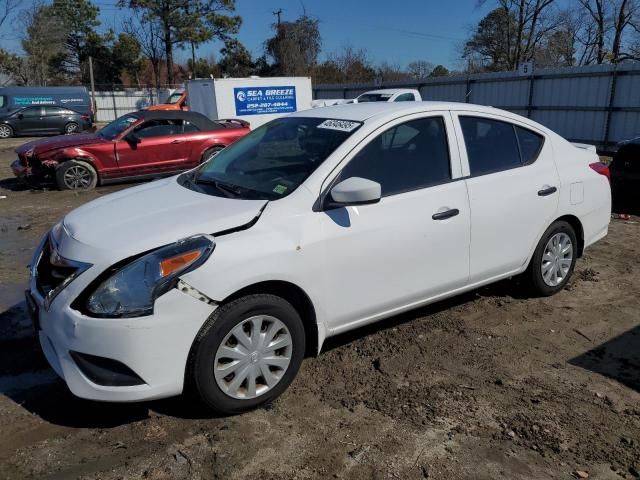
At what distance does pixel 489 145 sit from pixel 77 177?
8.76m

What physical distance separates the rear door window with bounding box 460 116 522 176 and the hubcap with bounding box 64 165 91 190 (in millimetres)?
8632

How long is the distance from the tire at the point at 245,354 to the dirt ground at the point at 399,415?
0.15 meters

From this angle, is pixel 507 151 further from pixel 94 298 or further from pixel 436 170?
pixel 94 298

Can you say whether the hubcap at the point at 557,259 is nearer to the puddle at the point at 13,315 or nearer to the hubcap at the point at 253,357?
the hubcap at the point at 253,357

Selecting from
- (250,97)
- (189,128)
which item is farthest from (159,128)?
(250,97)

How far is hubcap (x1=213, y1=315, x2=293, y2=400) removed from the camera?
2969 mm

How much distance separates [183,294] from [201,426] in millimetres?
799

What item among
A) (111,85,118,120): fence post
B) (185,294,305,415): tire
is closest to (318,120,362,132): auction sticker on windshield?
(185,294,305,415): tire

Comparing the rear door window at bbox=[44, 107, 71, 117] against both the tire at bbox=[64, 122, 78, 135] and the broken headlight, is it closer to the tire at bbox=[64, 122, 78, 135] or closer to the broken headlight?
the tire at bbox=[64, 122, 78, 135]

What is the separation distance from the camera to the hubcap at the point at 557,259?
15.3 ft

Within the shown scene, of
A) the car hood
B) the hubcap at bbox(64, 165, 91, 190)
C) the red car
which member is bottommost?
the hubcap at bbox(64, 165, 91, 190)

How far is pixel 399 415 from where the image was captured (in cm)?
314

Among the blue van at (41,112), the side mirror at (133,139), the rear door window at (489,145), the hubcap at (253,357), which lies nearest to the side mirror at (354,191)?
the hubcap at (253,357)

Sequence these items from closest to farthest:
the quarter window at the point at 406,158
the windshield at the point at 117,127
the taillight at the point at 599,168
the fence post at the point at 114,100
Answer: the quarter window at the point at 406,158 → the taillight at the point at 599,168 → the windshield at the point at 117,127 → the fence post at the point at 114,100
